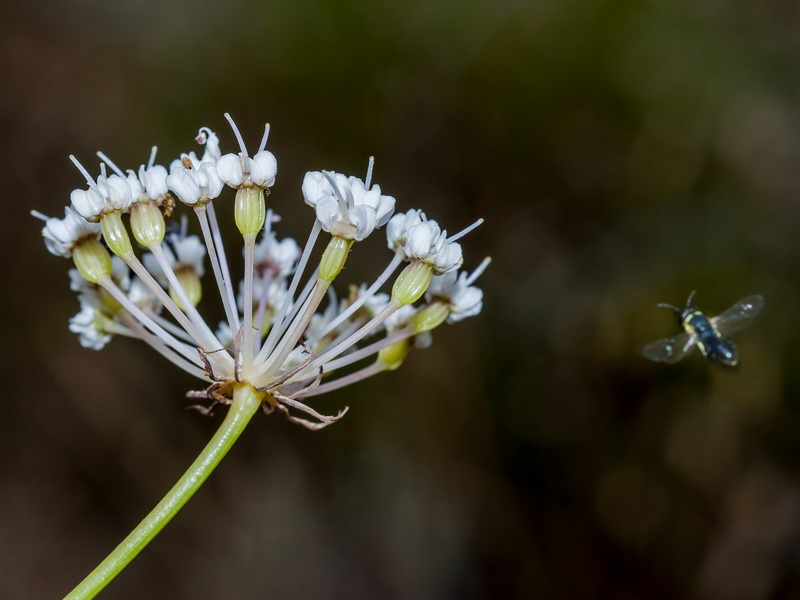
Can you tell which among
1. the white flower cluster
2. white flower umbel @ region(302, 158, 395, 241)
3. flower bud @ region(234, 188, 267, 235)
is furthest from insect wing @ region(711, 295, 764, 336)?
flower bud @ region(234, 188, 267, 235)

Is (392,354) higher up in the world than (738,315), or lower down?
lower down

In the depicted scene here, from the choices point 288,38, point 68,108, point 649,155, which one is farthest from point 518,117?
point 68,108

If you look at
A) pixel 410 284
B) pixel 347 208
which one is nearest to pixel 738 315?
pixel 410 284

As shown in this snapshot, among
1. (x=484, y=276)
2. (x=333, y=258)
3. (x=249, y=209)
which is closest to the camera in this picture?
(x=333, y=258)

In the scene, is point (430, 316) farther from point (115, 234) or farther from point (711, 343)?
point (711, 343)

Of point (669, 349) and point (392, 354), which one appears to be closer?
point (392, 354)

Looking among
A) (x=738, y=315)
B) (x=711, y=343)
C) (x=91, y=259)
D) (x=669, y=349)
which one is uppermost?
(x=738, y=315)

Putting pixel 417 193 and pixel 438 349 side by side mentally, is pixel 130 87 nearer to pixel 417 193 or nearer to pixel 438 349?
pixel 417 193
